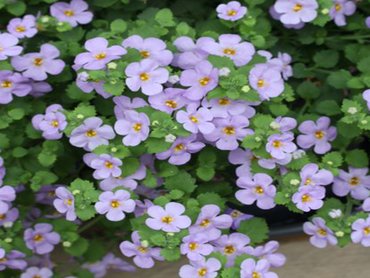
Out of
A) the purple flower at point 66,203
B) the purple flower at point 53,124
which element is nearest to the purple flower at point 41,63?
the purple flower at point 53,124

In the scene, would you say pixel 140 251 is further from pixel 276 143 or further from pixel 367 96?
pixel 367 96

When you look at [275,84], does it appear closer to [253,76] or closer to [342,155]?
[253,76]

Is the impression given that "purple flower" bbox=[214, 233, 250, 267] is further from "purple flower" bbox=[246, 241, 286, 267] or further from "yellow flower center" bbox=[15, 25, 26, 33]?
"yellow flower center" bbox=[15, 25, 26, 33]

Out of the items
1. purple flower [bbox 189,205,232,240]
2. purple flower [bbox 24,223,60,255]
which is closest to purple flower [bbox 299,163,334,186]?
purple flower [bbox 189,205,232,240]

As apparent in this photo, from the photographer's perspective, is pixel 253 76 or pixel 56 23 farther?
pixel 56 23

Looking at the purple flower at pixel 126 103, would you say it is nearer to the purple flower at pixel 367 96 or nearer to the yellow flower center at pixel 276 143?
the yellow flower center at pixel 276 143

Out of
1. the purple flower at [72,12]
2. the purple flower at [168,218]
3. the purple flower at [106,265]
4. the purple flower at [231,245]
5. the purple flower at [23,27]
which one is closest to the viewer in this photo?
the purple flower at [168,218]

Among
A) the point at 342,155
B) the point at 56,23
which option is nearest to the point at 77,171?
the point at 56,23
